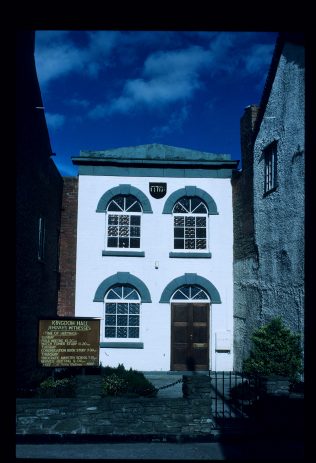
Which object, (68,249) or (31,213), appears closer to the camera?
(31,213)

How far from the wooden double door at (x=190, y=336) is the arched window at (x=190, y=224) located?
7.55 ft

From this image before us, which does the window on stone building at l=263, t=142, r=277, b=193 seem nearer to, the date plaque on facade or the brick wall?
the date plaque on facade

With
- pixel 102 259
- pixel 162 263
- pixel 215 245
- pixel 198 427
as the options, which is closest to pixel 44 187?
pixel 102 259

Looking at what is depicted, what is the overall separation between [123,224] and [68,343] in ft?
23.3

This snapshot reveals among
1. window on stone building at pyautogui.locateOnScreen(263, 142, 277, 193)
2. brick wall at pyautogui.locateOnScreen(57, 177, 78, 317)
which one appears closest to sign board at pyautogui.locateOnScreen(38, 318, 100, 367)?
brick wall at pyautogui.locateOnScreen(57, 177, 78, 317)

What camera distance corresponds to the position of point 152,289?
52.4 ft

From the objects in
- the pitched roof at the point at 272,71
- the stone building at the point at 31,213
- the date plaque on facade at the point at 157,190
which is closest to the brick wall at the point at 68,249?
the stone building at the point at 31,213

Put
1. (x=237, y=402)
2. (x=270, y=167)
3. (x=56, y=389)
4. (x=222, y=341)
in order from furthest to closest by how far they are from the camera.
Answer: (x=222, y=341), (x=270, y=167), (x=237, y=402), (x=56, y=389)

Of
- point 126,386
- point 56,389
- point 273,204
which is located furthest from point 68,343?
point 273,204

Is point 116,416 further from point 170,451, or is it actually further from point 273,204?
point 273,204

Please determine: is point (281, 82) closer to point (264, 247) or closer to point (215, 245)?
point (264, 247)

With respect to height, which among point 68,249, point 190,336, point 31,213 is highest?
point 31,213

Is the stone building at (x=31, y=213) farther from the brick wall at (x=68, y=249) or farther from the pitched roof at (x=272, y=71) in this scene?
the pitched roof at (x=272, y=71)

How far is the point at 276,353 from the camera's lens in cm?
1031
